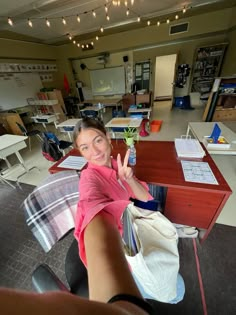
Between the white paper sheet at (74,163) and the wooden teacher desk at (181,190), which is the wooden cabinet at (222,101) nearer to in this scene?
the wooden teacher desk at (181,190)

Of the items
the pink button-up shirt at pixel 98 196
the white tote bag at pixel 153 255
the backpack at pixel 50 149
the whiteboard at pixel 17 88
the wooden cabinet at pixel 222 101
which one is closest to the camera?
the pink button-up shirt at pixel 98 196

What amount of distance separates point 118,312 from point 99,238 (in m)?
0.28

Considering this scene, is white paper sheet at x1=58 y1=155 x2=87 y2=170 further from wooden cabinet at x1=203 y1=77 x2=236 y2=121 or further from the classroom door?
the classroom door

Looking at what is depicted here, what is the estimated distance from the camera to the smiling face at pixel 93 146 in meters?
0.80

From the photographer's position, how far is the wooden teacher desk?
1.00 meters

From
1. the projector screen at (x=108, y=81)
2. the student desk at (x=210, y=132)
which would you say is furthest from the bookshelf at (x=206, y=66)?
the student desk at (x=210, y=132)

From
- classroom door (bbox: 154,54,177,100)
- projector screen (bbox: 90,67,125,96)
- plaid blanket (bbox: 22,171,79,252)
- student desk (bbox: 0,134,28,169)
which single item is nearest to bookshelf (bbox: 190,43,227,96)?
classroom door (bbox: 154,54,177,100)

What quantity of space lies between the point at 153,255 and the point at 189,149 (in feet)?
3.28

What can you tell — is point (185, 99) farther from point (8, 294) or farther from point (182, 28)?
point (8, 294)

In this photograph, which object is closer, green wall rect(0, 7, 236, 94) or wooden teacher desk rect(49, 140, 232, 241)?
wooden teacher desk rect(49, 140, 232, 241)

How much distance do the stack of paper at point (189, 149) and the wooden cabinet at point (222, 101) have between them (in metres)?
3.33

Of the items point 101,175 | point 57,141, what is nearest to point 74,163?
point 101,175

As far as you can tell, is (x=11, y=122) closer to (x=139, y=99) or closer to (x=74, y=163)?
(x=74, y=163)

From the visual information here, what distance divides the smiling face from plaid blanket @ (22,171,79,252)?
0.18 m
